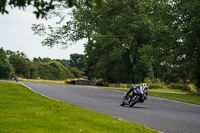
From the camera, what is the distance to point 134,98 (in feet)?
60.7

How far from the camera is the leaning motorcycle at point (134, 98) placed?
60.5ft

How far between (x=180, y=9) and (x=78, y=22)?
24716mm

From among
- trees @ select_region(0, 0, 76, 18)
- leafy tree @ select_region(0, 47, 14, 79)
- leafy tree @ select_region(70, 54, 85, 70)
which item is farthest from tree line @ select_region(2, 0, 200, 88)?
leafy tree @ select_region(70, 54, 85, 70)

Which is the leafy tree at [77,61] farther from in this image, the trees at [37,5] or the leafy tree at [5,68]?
the trees at [37,5]

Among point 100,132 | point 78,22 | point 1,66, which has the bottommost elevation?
point 100,132

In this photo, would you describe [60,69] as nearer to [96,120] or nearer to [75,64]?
[75,64]

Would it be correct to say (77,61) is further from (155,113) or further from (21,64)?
(155,113)

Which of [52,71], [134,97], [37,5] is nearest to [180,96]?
[134,97]

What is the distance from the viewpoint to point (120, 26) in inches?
2173

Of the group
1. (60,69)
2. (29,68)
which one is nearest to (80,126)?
(29,68)

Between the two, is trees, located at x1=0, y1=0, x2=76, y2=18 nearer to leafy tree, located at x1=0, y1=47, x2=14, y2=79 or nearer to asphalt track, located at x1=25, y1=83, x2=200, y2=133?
asphalt track, located at x1=25, y1=83, x2=200, y2=133

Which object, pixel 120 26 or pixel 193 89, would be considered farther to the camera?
pixel 120 26

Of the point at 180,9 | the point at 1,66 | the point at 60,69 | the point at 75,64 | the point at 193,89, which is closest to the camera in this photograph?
the point at 180,9

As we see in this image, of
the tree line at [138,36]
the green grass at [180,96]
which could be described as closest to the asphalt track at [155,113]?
the green grass at [180,96]
